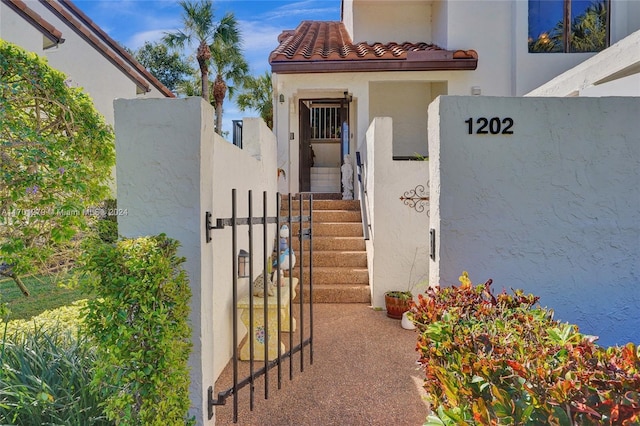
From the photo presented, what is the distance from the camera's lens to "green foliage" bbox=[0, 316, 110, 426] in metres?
2.45

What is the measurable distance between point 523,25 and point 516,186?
911 cm

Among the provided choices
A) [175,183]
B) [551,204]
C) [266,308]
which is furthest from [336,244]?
[175,183]

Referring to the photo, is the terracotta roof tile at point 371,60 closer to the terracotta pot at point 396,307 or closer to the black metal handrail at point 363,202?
the black metal handrail at point 363,202

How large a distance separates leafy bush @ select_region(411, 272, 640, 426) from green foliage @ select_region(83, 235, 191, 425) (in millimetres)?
1665

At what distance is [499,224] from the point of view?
120 inches

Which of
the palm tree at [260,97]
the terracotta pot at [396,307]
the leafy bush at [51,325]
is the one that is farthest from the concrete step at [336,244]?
the palm tree at [260,97]

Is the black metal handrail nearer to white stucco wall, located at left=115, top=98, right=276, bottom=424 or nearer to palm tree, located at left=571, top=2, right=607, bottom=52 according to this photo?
white stucco wall, located at left=115, top=98, right=276, bottom=424

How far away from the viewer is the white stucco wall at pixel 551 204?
301 cm

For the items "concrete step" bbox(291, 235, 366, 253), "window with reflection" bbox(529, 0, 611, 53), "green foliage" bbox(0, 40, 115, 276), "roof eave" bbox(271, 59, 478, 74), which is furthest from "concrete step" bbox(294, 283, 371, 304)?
"window with reflection" bbox(529, 0, 611, 53)

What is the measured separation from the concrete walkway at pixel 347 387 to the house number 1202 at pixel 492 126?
275 centimetres

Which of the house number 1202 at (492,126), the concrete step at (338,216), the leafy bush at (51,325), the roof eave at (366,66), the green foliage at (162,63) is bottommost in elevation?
the leafy bush at (51,325)

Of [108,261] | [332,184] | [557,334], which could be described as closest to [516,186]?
[557,334]

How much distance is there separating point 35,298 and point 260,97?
17530 mm

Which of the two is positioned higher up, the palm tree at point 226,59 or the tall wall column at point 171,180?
the palm tree at point 226,59
